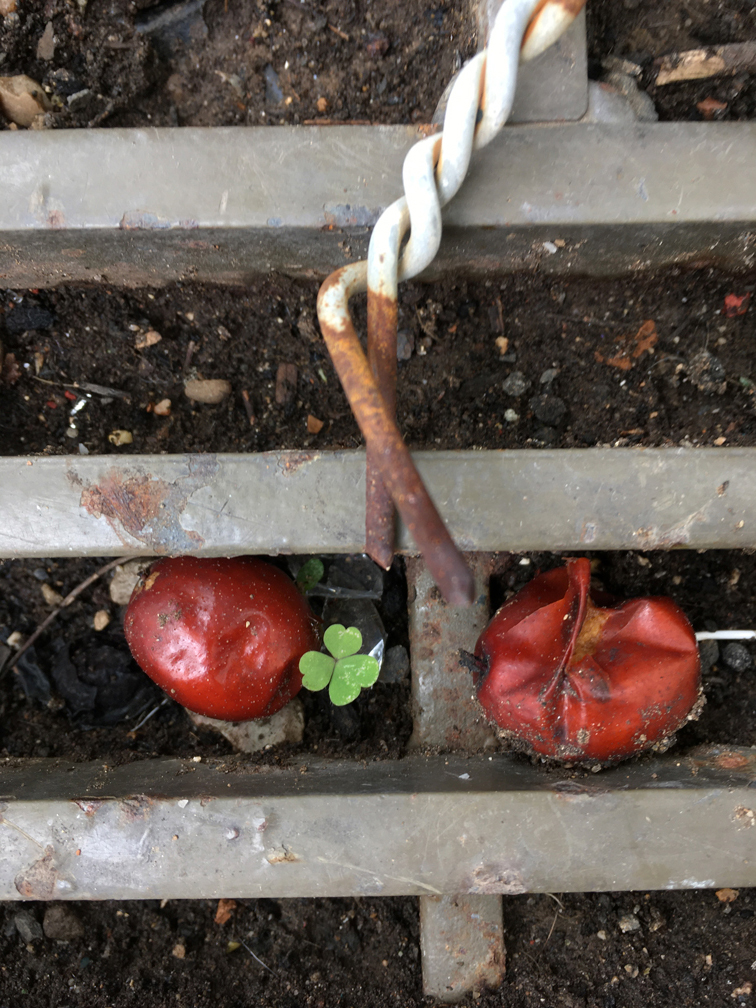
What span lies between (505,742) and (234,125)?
1996 millimetres

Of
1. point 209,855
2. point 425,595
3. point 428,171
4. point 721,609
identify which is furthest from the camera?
point 721,609

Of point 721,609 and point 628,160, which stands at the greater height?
point 628,160

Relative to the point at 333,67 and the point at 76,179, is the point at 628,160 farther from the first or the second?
the point at 76,179

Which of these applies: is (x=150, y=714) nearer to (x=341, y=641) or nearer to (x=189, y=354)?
(x=341, y=641)

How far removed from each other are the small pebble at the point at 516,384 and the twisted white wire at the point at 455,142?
697 millimetres

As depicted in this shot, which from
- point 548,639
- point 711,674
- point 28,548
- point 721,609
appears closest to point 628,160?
point 548,639

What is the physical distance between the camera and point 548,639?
1.74 m

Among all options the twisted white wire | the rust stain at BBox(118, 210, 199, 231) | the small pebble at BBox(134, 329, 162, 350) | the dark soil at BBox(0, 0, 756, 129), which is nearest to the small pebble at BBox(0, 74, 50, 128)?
the dark soil at BBox(0, 0, 756, 129)

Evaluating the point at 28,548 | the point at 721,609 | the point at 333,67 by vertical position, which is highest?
the point at 333,67

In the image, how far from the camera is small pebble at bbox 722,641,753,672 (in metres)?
2.20

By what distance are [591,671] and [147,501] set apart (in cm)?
124

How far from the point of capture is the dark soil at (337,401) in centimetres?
190

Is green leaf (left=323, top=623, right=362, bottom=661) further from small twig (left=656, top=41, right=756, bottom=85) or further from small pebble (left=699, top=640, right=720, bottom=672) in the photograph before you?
small twig (left=656, top=41, right=756, bottom=85)

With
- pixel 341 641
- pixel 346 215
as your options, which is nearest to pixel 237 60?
pixel 346 215
